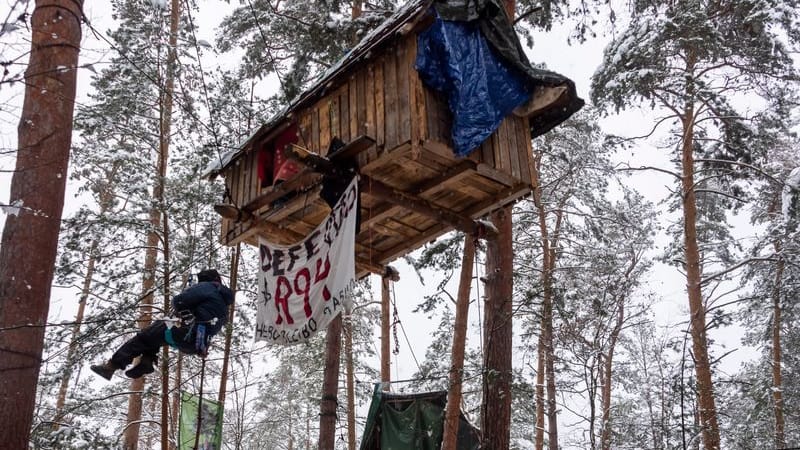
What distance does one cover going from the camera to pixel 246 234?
24.3ft

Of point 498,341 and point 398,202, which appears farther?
point 498,341

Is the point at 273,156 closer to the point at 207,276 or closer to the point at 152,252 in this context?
the point at 207,276

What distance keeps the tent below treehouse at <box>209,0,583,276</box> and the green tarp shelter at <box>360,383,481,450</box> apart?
3353 millimetres

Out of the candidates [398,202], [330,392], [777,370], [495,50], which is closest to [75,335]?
[330,392]

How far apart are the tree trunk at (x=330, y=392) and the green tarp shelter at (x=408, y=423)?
68 cm

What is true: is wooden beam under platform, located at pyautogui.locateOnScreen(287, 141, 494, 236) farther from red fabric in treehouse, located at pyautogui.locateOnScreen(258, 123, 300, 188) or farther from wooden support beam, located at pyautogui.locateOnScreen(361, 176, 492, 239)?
red fabric in treehouse, located at pyautogui.locateOnScreen(258, 123, 300, 188)

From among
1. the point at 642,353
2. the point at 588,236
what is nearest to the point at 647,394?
the point at 642,353

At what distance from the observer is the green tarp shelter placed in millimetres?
9867

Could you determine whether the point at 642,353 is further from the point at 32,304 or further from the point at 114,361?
the point at 32,304

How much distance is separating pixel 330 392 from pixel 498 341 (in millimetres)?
3620

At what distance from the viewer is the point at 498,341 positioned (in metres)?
8.03

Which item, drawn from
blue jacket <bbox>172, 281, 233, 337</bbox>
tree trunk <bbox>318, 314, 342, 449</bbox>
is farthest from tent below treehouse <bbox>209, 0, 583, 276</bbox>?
tree trunk <bbox>318, 314, 342, 449</bbox>

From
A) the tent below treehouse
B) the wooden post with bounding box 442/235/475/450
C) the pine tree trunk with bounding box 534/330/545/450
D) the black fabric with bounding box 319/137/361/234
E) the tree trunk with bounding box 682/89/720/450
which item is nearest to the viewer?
the tent below treehouse

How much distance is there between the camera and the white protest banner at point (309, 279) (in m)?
5.47
